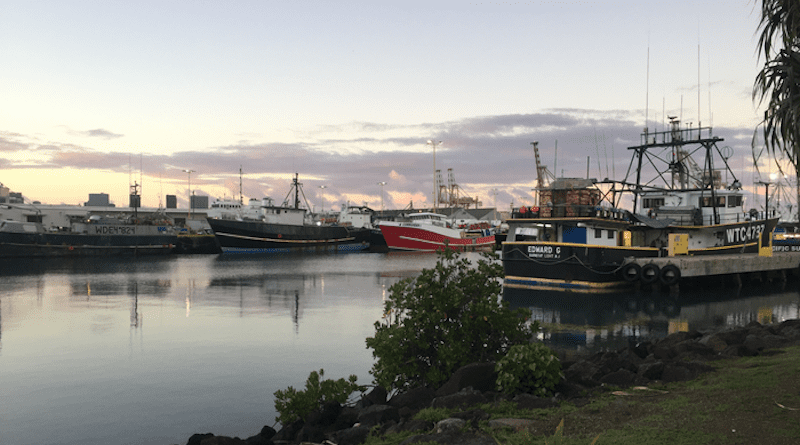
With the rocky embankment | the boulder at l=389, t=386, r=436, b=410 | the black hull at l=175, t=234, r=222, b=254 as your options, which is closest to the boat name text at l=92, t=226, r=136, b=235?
the black hull at l=175, t=234, r=222, b=254

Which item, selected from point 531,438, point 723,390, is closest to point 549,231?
point 723,390

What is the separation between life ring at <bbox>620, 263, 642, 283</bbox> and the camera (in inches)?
1283

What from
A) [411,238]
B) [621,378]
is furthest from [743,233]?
[411,238]

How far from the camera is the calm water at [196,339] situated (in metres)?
12.4

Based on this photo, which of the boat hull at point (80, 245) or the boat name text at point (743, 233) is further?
the boat hull at point (80, 245)

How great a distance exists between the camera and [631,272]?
32.8 metres

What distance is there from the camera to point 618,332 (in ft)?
71.4

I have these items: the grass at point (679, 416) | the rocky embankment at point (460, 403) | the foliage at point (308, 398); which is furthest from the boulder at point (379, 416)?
the foliage at point (308, 398)

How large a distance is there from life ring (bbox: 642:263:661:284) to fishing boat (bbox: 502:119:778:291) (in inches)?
1.0

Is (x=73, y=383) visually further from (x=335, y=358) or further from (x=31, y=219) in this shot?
(x=31, y=219)

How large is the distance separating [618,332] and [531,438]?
16.4 m

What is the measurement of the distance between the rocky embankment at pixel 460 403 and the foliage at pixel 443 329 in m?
0.66

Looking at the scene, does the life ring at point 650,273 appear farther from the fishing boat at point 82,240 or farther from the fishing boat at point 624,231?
the fishing boat at point 82,240

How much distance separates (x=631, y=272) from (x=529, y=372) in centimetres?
2632
